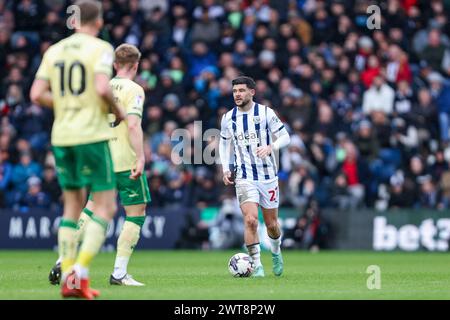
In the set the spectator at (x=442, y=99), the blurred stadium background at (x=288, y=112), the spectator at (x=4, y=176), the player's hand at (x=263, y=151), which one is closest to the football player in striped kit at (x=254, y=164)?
the player's hand at (x=263, y=151)

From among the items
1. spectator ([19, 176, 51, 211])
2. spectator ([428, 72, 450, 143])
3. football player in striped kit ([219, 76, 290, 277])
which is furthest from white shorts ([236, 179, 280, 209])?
Answer: spectator ([428, 72, 450, 143])

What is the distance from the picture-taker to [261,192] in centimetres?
1330

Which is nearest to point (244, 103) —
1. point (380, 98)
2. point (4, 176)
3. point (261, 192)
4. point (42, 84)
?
point (261, 192)

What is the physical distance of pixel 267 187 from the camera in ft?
43.5

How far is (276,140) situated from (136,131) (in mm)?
2664

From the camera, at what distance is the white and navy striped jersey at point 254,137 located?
43.8 feet

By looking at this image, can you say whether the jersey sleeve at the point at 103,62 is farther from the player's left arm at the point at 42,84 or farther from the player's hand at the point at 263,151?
the player's hand at the point at 263,151

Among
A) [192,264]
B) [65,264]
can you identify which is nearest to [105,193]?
[65,264]

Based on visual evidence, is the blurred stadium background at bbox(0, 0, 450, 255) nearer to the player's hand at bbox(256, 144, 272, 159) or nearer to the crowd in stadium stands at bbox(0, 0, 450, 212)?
the crowd in stadium stands at bbox(0, 0, 450, 212)

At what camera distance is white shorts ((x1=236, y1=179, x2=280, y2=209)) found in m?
13.2

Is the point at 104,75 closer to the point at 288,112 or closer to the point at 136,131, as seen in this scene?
the point at 136,131

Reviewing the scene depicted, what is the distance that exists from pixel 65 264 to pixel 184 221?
12.9m

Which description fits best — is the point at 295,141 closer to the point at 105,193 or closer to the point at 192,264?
the point at 192,264

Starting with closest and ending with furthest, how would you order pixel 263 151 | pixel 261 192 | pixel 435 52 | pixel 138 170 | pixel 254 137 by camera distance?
1. pixel 138 170
2. pixel 263 151
3. pixel 261 192
4. pixel 254 137
5. pixel 435 52
